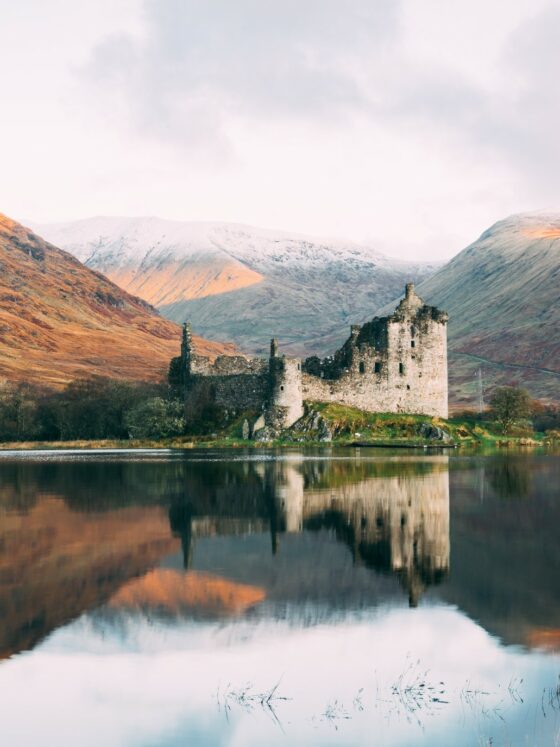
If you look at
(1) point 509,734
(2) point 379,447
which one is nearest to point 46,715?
(1) point 509,734

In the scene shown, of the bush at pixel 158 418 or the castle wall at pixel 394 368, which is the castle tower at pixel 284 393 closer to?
the castle wall at pixel 394 368

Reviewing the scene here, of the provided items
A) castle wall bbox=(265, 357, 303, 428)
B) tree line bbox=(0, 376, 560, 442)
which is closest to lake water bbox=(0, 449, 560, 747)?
castle wall bbox=(265, 357, 303, 428)

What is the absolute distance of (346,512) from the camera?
29.1m

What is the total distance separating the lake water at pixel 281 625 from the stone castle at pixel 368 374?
4194 cm

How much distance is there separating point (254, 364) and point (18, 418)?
2979 cm

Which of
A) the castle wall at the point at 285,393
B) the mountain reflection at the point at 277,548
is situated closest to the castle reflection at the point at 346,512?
the mountain reflection at the point at 277,548

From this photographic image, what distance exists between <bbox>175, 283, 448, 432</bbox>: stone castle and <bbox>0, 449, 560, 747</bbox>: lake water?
41937mm

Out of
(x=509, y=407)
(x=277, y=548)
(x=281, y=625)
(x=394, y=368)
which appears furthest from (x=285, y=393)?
(x=281, y=625)

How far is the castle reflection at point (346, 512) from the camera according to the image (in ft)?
70.6

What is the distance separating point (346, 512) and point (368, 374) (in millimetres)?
45163

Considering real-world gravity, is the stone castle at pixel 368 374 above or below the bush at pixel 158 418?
above

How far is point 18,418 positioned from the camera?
300 feet

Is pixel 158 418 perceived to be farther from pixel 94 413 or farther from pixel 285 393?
pixel 94 413

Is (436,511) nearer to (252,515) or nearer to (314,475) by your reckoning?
(252,515)
